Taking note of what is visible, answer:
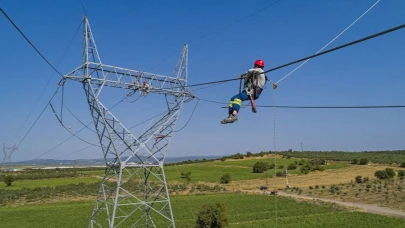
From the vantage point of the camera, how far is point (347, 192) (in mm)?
59406

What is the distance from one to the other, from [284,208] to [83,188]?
132 feet

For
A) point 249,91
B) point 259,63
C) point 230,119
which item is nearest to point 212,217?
point 230,119

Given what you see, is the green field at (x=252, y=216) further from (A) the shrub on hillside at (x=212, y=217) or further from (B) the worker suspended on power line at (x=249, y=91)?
(B) the worker suspended on power line at (x=249, y=91)

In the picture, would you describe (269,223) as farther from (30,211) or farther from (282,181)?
(282,181)

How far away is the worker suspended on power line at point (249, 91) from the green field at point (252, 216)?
23.9m

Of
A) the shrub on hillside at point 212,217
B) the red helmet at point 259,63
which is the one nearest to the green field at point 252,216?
the shrub on hillside at point 212,217

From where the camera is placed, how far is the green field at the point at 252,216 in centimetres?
3347

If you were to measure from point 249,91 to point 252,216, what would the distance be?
29.8 m

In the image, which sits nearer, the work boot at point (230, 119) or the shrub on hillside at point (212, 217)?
the work boot at point (230, 119)

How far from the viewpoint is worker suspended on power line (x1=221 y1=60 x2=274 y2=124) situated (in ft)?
31.9

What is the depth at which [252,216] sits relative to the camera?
37250 mm

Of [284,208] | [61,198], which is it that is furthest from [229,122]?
[61,198]

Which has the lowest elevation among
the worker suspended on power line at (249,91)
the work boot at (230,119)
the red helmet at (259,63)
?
the work boot at (230,119)

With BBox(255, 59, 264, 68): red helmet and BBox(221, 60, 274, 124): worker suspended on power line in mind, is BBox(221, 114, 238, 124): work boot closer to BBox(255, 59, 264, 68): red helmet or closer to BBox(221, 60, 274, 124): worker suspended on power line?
BBox(221, 60, 274, 124): worker suspended on power line
